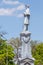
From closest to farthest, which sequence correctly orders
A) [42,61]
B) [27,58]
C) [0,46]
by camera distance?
[27,58] < [0,46] < [42,61]

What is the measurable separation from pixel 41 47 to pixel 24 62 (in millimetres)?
20270

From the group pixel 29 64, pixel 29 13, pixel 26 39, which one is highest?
pixel 29 13

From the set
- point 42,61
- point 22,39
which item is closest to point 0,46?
point 22,39

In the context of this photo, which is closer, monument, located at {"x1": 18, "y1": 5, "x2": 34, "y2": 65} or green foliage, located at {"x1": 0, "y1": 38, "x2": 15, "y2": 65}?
monument, located at {"x1": 18, "y1": 5, "x2": 34, "y2": 65}

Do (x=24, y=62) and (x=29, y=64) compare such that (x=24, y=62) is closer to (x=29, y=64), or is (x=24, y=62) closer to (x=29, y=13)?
(x=29, y=64)

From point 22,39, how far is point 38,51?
19336 millimetres

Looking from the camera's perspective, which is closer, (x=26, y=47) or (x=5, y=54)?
(x=26, y=47)

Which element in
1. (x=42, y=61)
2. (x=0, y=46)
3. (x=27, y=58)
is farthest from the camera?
(x=42, y=61)

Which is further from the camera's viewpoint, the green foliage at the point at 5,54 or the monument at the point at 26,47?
the green foliage at the point at 5,54

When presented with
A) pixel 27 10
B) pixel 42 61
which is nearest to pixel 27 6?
pixel 27 10

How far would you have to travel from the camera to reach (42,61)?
5550 centimetres

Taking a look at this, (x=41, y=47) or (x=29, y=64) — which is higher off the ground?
(x=41, y=47)

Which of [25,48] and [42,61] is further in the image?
[42,61]

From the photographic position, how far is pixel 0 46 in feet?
152
